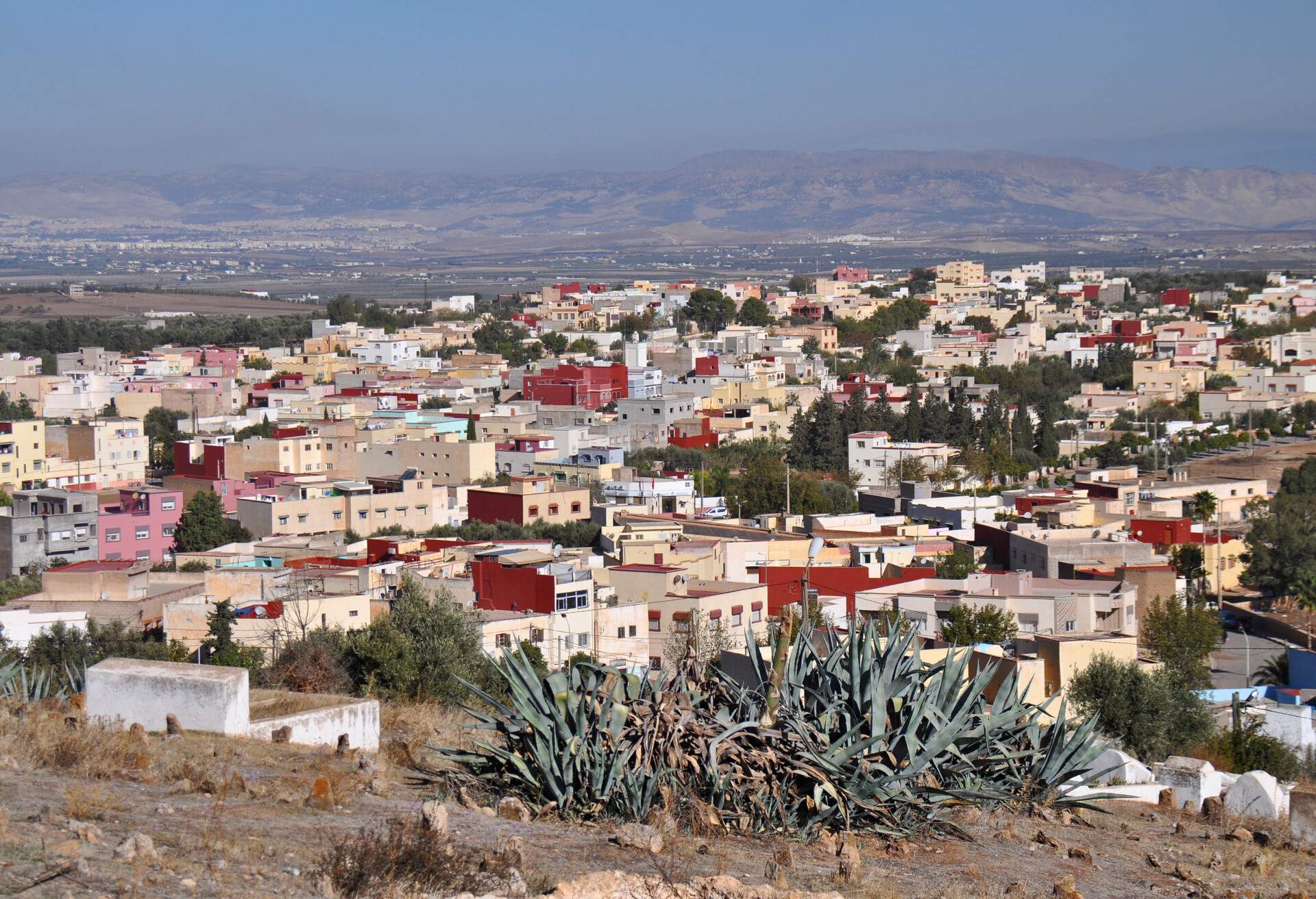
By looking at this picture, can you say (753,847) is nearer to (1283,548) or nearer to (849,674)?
(849,674)

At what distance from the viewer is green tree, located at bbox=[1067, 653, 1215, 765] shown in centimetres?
1030

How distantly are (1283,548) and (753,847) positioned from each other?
18.5 m

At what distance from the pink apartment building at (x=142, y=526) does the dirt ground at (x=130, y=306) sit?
5079 centimetres

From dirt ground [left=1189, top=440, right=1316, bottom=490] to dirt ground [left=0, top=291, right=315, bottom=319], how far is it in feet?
162

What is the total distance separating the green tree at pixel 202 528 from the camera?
22406 mm

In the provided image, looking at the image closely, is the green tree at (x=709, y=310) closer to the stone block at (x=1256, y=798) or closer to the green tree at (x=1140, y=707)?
the green tree at (x=1140, y=707)

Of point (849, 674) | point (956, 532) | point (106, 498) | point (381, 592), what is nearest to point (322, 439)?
point (106, 498)

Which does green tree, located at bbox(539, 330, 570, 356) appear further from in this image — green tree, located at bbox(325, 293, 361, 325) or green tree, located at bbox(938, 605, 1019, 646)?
green tree, located at bbox(938, 605, 1019, 646)

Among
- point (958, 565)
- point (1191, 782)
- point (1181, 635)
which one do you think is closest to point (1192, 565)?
point (958, 565)

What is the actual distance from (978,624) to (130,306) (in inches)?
2891

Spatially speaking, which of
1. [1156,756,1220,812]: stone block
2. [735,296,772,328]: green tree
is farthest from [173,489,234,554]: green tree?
[735,296,772,328]: green tree

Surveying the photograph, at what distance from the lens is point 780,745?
17.2ft

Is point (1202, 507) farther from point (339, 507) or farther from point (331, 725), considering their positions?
point (331, 725)

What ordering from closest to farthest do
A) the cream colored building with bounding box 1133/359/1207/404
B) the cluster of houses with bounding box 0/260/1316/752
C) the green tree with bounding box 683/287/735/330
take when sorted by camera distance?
the cluster of houses with bounding box 0/260/1316/752, the cream colored building with bounding box 1133/359/1207/404, the green tree with bounding box 683/287/735/330
